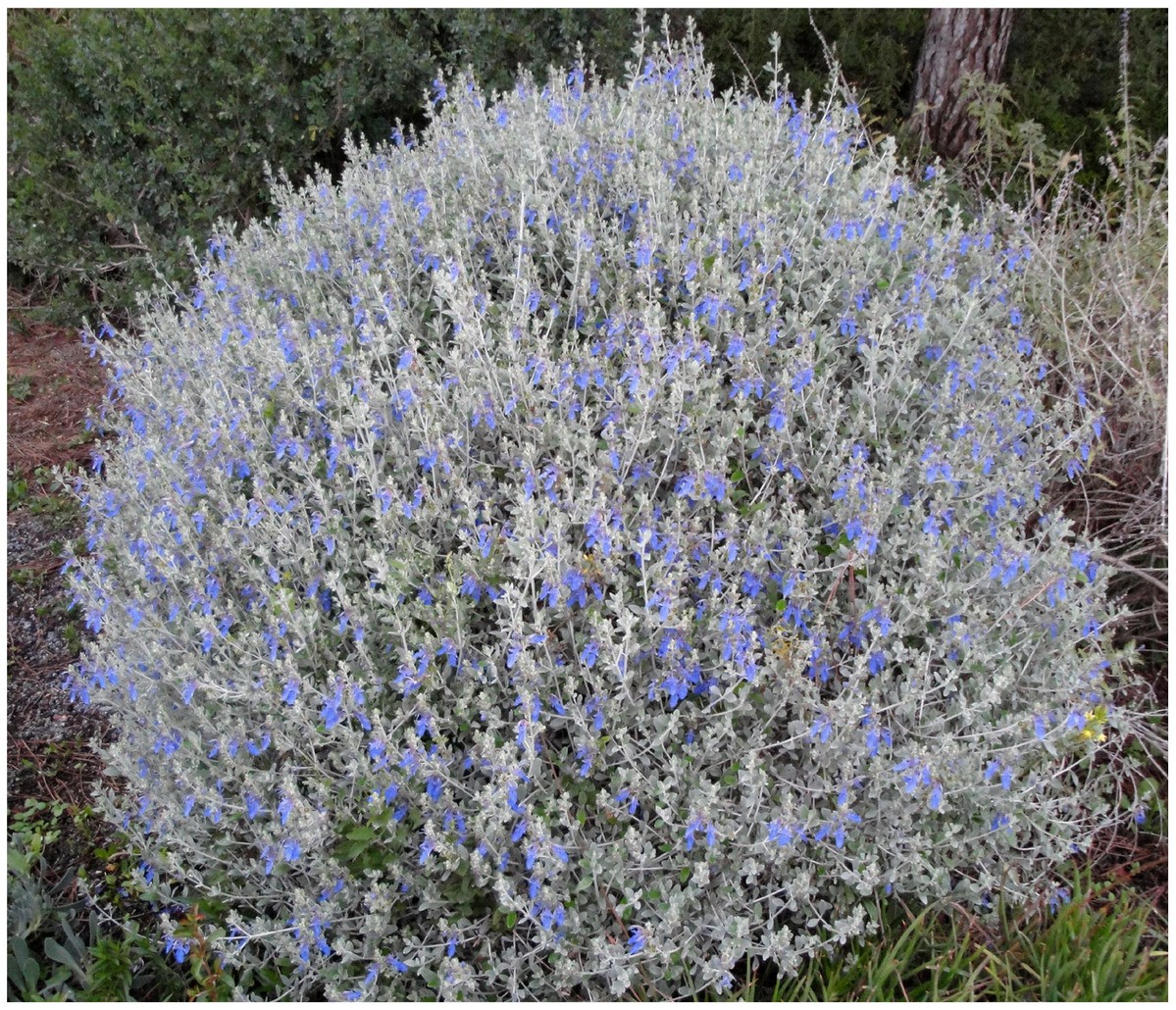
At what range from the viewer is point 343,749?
2.06 m

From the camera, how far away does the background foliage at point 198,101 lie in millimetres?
4738

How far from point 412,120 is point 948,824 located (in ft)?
15.1

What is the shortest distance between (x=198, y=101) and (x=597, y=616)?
13.5 ft

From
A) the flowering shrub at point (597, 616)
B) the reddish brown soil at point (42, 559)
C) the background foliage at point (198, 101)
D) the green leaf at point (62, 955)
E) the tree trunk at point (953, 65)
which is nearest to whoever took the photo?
the flowering shrub at point (597, 616)

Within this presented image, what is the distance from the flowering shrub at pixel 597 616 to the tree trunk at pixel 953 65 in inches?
117

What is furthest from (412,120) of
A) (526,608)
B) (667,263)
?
(526,608)

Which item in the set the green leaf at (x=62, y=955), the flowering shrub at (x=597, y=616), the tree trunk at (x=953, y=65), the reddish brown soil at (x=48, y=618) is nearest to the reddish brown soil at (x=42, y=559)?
the reddish brown soil at (x=48, y=618)

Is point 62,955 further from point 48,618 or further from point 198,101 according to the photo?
point 198,101

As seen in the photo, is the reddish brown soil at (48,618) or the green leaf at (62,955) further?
the reddish brown soil at (48,618)

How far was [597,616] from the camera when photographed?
196 cm

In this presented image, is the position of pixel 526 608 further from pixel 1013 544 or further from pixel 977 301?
pixel 977 301

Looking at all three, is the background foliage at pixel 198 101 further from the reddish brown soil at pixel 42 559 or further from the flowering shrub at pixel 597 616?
the flowering shrub at pixel 597 616

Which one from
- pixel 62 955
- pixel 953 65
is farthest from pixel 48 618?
pixel 953 65

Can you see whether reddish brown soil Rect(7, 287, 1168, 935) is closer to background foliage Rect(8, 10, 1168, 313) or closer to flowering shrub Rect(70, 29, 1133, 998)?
flowering shrub Rect(70, 29, 1133, 998)
